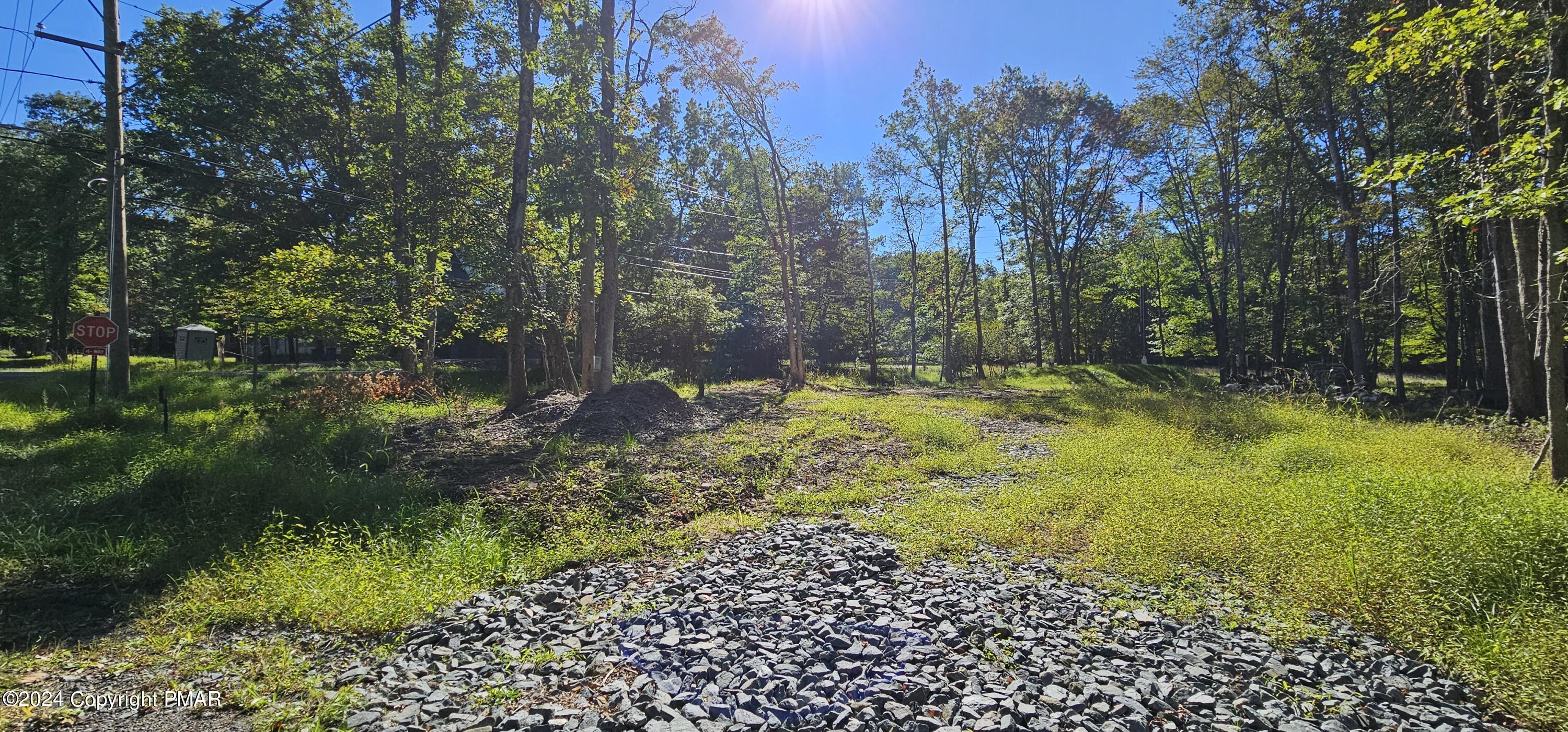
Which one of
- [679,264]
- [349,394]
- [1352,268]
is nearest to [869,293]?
[679,264]

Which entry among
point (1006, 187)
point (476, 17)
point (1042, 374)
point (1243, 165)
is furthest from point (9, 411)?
point (1243, 165)

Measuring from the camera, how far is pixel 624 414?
10977 mm

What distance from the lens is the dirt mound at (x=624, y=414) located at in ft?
32.6

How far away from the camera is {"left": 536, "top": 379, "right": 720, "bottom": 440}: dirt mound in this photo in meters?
9.93

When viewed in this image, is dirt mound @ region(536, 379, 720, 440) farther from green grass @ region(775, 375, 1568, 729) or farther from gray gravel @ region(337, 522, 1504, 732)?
gray gravel @ region(337, 522, 1504, 732)

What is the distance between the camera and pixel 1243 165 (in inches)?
890

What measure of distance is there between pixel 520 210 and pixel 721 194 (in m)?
21.4

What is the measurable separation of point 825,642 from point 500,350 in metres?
28.6

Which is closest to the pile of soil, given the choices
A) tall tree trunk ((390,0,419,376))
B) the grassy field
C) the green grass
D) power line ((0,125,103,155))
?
the grassy field

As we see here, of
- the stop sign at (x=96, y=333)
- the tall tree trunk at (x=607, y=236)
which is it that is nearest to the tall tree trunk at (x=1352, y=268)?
the tall tree trunk at (x=607, y=236)

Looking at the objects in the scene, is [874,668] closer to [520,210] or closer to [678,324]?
[520,210]

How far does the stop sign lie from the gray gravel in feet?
42.9

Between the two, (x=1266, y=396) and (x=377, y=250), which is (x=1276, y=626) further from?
(x=377, y=250)

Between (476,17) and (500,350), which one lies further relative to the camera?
(500,350)
